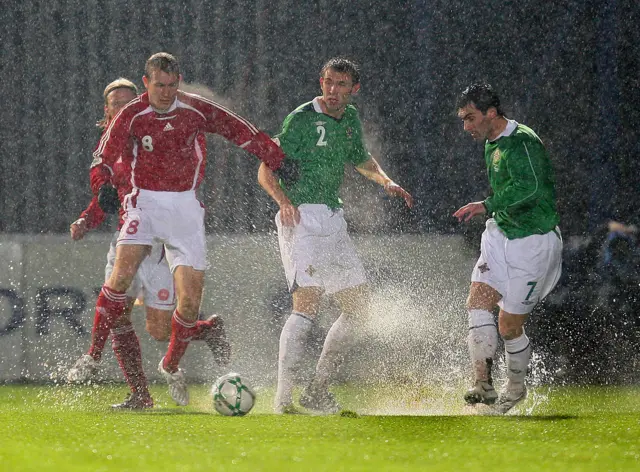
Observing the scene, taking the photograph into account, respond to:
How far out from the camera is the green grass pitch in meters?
4.12

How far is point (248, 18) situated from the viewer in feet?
36.7

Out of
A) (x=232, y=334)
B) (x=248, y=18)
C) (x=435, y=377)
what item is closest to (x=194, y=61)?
(x=248, y=18)

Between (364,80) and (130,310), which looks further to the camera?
(364,80)

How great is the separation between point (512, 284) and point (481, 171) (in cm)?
459

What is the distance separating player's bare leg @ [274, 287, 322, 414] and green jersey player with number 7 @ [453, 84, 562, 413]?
31.1 inches

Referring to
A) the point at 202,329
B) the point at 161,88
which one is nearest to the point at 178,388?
the point at 202,329

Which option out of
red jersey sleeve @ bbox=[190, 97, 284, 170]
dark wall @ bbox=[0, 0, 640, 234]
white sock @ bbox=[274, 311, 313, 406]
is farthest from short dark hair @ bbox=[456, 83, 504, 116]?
dark wall @ bbox=[0, 0, 640, 234]

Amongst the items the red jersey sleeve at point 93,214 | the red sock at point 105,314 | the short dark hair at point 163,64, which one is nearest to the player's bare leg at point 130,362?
the red sock at point 105,314

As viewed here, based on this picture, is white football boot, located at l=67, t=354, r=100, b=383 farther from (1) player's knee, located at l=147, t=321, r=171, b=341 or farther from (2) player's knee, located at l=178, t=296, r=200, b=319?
(1) player's knee, located at l=147, t=321, r=171, b=341

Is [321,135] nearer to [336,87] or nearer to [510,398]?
[336,87]

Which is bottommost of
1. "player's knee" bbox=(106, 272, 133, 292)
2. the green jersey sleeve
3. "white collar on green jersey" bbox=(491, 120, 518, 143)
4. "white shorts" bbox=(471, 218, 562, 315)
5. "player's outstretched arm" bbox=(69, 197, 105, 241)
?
"player's knee" bbox=(106, 272, 133, 292)

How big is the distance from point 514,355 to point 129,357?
197 centimetres

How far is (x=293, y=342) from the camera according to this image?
6.09 metres

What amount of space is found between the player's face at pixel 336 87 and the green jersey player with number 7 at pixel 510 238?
59 cm
